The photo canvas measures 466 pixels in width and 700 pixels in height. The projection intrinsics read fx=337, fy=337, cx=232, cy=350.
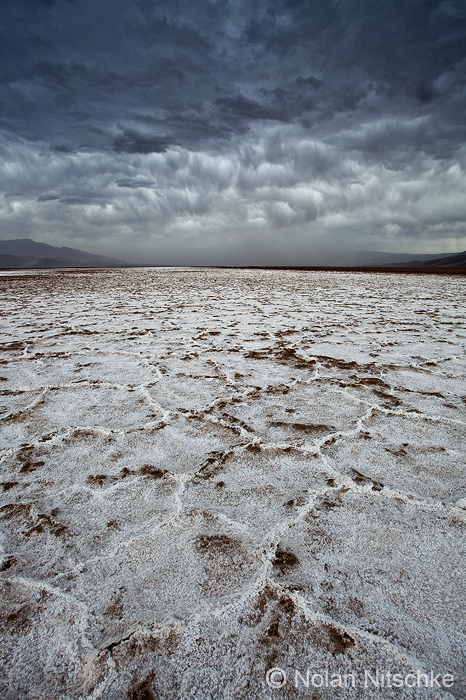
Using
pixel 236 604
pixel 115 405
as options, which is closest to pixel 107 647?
pixel 236 604

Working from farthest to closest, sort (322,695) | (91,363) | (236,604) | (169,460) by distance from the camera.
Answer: (91,363), (169,460), (236,604), (322,695)

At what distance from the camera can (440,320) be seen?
4.76 m

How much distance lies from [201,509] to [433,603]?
0.70m

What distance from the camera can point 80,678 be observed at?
70 cm

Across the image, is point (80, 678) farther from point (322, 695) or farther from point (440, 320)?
point (440, 320)

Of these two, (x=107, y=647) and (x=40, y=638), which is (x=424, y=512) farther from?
(x=40, y=638)

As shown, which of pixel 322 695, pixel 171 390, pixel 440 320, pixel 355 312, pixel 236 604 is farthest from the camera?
pixel 355 312

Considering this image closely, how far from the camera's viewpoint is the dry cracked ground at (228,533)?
0.73 metres

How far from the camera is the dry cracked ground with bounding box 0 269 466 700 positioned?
0.73 meters

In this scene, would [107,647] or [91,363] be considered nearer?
[107,647]

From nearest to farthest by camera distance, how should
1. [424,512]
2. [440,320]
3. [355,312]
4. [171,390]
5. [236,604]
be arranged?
[236,604]
[424,512]
[171,390]
[440,320]
[355,312]

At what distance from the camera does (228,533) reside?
42.1 inches

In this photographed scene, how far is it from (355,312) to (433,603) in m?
5.14

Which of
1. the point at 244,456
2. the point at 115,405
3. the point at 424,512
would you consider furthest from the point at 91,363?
the point at 424,512
